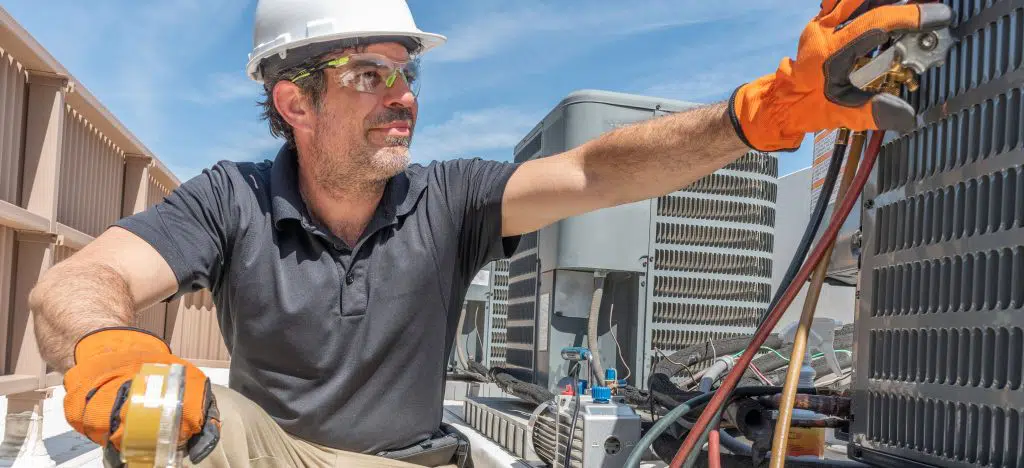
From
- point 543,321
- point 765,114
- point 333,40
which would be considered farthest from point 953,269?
point 543,321

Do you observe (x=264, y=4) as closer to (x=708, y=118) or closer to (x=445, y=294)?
(x=445, y=294)

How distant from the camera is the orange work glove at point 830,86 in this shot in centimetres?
133

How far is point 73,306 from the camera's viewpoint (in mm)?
1617

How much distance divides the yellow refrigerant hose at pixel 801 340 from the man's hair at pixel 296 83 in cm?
143

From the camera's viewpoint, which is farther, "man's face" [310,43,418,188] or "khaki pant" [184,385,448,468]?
"man's face" [310,43,418,188]

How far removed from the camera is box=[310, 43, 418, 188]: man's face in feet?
7.52

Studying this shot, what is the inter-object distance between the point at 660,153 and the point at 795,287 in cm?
54

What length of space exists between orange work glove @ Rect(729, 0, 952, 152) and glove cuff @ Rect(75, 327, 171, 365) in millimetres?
1170

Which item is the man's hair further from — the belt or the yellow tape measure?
the yellow tape measure

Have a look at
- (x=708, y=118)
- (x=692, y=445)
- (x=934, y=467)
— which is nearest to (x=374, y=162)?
(x=708, y=118)

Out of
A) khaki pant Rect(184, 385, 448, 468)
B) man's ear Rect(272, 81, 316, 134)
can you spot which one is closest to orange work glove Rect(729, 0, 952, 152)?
khaki pant Rect(184, 385, 448, 468)

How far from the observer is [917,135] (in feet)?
4.86

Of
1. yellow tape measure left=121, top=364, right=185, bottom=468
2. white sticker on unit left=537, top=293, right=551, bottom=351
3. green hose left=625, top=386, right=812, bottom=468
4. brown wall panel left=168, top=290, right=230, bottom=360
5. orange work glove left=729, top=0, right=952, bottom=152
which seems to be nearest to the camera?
yellow tape measure left=121, top=364, right=185, bottom=468

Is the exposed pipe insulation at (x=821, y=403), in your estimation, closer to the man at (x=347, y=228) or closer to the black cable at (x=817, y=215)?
the black cable at (x=817, y=215)
